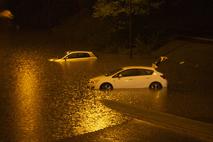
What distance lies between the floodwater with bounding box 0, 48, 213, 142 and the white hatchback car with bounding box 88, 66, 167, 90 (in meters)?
0.62

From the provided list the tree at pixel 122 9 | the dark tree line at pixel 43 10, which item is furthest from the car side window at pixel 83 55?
the dark tree line at pixel 43 10

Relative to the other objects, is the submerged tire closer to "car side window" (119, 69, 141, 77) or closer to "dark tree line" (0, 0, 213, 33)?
"car side window" (119, 69, 141, 77)

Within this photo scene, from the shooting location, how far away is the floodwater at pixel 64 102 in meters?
23.1

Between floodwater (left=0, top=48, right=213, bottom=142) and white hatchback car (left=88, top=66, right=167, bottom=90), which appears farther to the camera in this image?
white hatchback car (left=88, top=66, right=167, bottom=90)

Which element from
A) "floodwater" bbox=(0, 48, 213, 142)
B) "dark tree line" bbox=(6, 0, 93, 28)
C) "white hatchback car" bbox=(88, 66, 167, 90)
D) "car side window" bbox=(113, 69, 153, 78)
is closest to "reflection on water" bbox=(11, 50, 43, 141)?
"floodwater" bbox=(0, 48, 213, 142)

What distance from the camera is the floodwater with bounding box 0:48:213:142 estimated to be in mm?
23125

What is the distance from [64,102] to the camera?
28797 mm

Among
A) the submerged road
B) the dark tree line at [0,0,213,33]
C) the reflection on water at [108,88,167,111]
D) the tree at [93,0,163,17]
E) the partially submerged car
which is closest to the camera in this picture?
the submerged road

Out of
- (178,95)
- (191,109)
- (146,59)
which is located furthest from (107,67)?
(191,109)

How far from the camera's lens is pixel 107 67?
42.0 m

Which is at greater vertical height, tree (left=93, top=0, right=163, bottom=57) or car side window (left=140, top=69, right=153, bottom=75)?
tree (left=93, top=0, right=163, bottom=57)

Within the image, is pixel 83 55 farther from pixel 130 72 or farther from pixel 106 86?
pixel 130 72

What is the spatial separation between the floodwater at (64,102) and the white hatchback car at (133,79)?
24.3 inches

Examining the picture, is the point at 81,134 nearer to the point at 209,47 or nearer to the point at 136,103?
the point at 136,103
